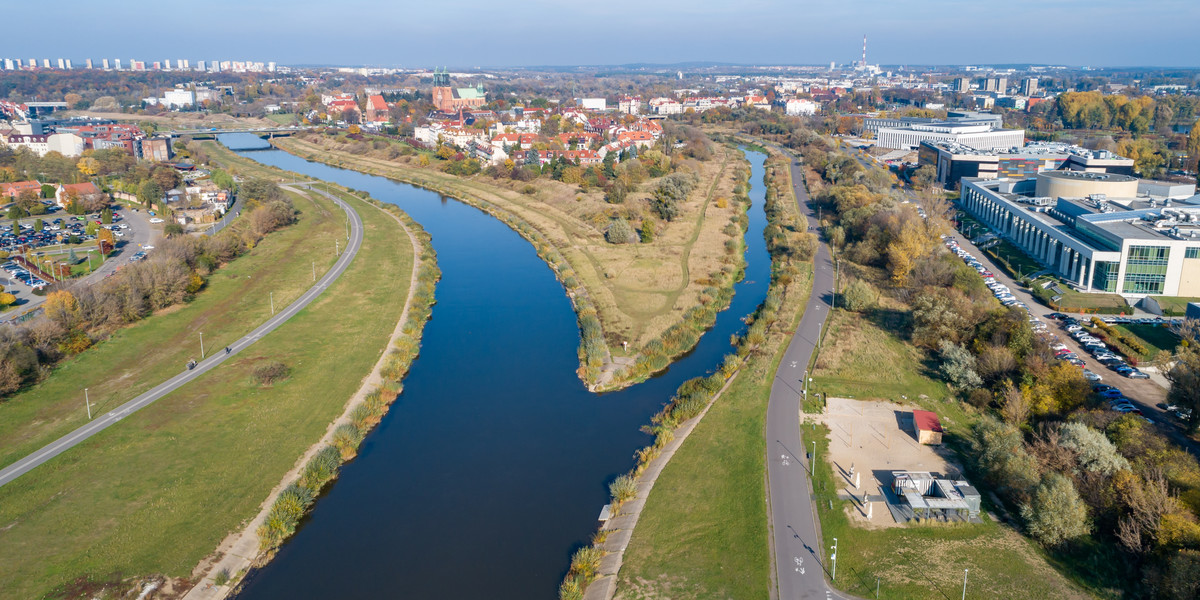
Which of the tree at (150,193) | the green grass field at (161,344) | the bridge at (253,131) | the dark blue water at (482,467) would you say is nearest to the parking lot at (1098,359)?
the dark blue water at (482,467)

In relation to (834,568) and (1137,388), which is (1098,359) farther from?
(834,568)

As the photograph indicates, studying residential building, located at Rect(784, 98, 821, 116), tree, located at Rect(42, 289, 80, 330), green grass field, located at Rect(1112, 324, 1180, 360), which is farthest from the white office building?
tree, located at Rect(42, 289, 80, 330)

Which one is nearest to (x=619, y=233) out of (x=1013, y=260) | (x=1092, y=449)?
(x=1013, y=260)

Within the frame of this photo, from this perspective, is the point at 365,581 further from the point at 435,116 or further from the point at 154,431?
the point at 435,116

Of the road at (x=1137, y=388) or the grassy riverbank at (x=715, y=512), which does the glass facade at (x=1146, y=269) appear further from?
the grassy riverbank at (x=715, y=512)

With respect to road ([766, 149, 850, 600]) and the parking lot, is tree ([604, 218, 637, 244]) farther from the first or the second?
the parking lot

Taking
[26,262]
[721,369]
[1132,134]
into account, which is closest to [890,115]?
[1132,134]
